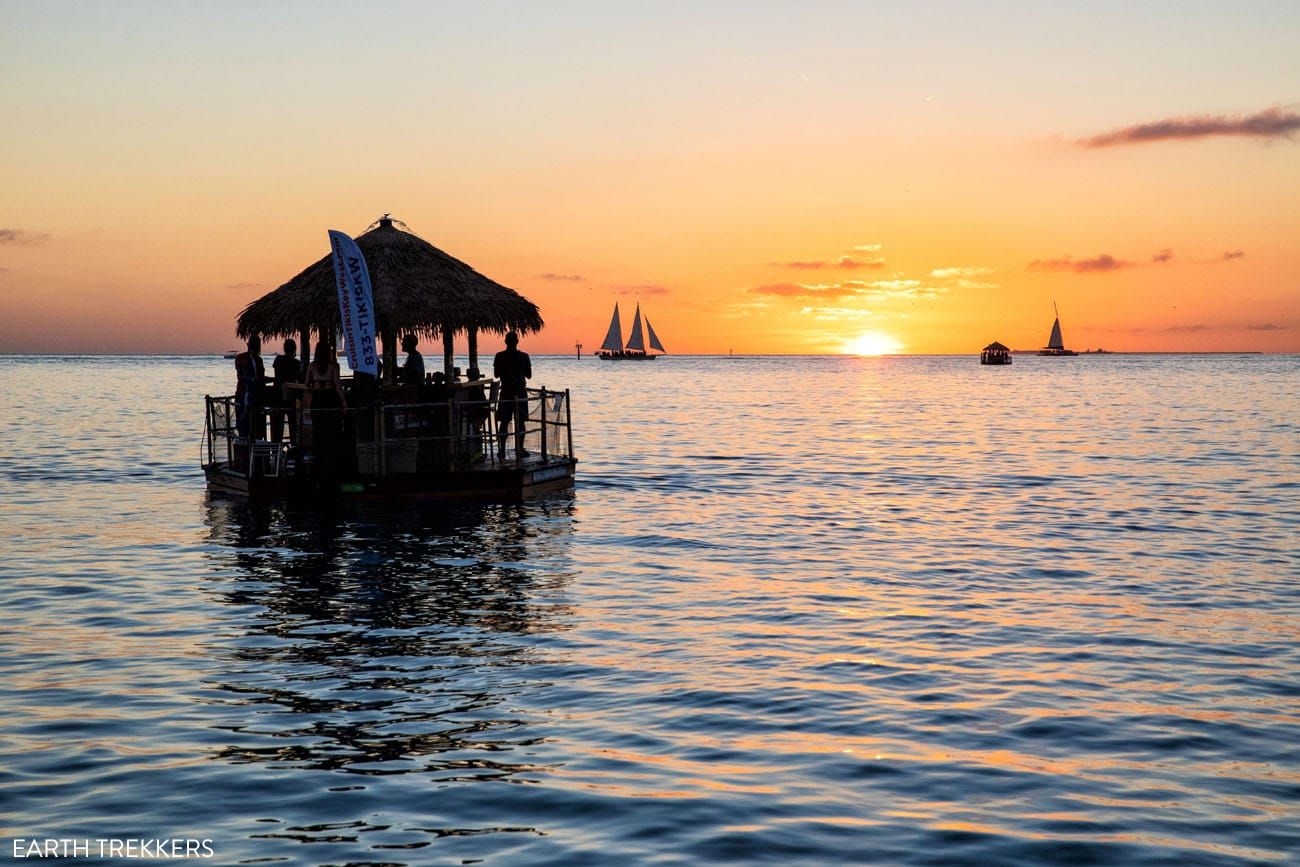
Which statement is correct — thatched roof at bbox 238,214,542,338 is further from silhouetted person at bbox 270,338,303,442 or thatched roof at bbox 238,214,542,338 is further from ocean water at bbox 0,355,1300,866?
ocean water at bbox 0,355,1300,866

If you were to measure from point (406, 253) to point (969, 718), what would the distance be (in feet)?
60.1

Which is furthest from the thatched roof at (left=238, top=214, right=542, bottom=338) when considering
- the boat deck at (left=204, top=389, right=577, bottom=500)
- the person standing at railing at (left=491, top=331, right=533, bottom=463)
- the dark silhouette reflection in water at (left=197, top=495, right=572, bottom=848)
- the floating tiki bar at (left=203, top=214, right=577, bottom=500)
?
the dark silhouette reflection in water at (left=197, top=495, right=572, bottom=848)

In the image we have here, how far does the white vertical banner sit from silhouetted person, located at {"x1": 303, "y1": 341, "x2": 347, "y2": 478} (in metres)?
0.47

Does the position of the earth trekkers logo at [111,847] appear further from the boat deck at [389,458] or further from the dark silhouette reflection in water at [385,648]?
the boat deck at [389,458]

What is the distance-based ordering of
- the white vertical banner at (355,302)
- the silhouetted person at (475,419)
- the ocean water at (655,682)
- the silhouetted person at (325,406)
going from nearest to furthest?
the ocean water at (655,682) < the white vertical banner at (355,302) < the silhouetted person at (325,406) < the silhouetted person at (475,419)

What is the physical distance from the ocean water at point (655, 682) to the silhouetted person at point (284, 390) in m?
1.74

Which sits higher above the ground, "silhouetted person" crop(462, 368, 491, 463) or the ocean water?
"silhouetted person" crop(462, 368, 491, 463)

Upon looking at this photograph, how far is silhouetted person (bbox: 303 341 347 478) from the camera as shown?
21578 millimetres

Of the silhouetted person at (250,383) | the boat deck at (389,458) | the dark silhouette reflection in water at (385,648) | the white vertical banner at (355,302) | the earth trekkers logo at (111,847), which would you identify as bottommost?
the earth trekkers logo at (111,847)

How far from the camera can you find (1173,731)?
9234 mm

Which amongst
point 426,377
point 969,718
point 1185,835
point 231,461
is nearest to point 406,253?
point 426,377

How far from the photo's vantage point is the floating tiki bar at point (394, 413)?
22.2 m

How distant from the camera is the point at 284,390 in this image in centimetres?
2350

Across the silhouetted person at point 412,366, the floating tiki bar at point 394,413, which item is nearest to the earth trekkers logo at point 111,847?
the floating tiki bar at point 394,413
